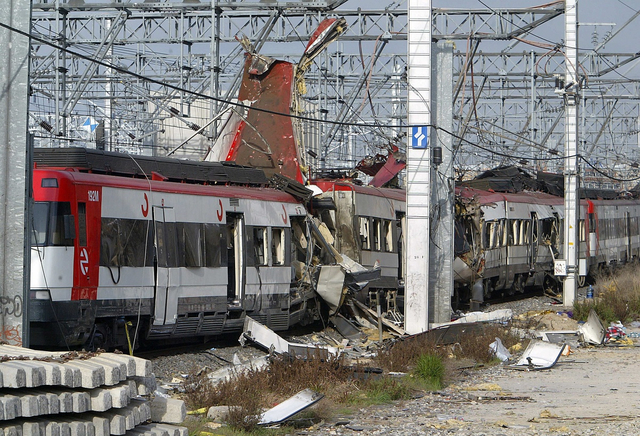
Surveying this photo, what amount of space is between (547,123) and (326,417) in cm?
6478

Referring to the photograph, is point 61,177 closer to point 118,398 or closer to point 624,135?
point 118,398

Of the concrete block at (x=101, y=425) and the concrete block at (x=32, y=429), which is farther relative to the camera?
the concrete block at (x=101, y=425)

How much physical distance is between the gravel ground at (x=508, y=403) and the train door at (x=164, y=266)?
2.25 feet

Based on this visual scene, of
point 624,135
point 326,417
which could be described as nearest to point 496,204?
point 326,417

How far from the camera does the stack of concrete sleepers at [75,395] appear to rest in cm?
742

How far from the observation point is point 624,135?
6825cm

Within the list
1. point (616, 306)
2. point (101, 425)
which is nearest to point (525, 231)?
point (616, 306)

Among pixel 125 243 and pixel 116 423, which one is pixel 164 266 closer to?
pixel 125 243

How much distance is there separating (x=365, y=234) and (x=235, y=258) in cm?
590

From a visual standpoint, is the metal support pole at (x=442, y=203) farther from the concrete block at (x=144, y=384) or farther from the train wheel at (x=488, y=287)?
the concrete block at (x=144, y=384)

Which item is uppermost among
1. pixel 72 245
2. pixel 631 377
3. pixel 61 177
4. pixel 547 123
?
pixel 547 123

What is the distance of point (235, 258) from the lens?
59.3ft

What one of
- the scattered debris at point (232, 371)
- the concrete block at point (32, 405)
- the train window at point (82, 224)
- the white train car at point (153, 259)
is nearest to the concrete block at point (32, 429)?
the concrete block at point (32, 405)

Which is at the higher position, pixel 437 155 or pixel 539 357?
pixel 437 155
